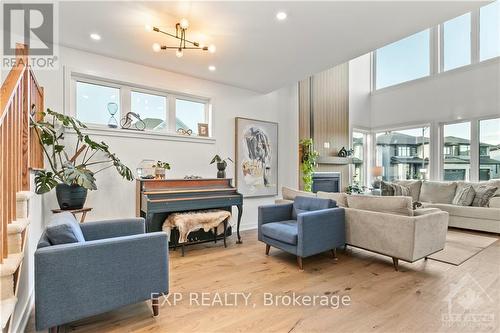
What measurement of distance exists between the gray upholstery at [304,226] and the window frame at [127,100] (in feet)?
6.00

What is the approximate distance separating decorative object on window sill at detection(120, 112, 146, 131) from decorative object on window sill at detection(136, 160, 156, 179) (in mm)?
543

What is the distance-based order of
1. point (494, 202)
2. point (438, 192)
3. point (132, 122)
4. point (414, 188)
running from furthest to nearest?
1. point (414, 188)
2. point (438, 192)
3. point (494, 202)
4. point (132, 122)

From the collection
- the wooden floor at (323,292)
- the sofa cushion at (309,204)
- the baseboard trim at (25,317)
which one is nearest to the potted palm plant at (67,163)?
the baseboard trim at (25,317)

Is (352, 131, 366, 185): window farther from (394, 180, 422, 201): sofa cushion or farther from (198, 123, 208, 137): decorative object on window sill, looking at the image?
(198, 123, 208, 137): decorative object on window sill

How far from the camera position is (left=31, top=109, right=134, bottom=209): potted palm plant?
2.66m

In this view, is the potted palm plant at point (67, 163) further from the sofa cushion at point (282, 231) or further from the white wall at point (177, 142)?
the sofa cushion at point (282, 231)

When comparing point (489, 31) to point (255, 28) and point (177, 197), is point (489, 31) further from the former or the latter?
point (177, 197)

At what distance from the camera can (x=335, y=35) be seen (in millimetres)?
2945

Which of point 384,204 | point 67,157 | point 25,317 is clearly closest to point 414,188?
point 384,204

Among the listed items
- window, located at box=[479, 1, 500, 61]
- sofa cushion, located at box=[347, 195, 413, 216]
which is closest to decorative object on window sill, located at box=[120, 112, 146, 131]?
sofa cushion, located at box=[347, 195, 413, 216]

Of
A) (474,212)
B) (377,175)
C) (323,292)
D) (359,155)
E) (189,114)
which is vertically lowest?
(323,292)

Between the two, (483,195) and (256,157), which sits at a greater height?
(256,157)

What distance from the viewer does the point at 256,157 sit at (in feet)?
16.5

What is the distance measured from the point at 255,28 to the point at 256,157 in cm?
261
